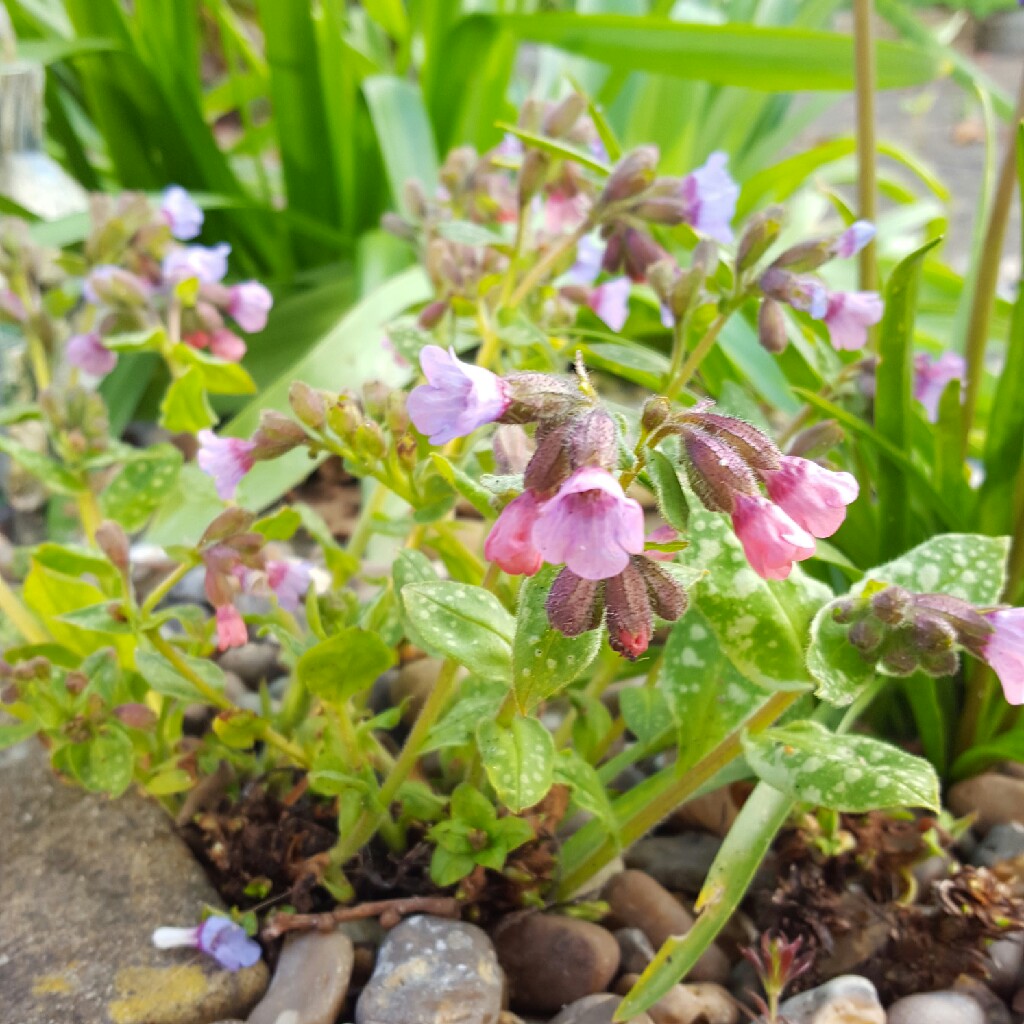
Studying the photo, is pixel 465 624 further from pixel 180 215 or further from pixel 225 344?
pixel 180 215

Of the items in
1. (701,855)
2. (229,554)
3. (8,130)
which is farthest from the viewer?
(8,130)

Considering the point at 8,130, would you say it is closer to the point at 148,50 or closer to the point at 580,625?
the point at 148,50

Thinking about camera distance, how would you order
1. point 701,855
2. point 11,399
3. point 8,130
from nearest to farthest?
point 701,855
point 11,399
point 8,130

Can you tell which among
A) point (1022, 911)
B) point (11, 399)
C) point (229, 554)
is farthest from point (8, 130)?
point (1022, 911)

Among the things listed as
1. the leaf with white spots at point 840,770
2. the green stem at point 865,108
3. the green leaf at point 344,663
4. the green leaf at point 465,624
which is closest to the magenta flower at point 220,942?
the green leaf at point 344,663

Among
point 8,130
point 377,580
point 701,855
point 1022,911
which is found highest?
point 8,130

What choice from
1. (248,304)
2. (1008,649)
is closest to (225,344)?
(248,304)

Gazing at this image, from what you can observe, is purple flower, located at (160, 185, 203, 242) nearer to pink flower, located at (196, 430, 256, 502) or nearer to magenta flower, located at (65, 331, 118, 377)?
magenta flower, located at (65, 331, 118, 377)
